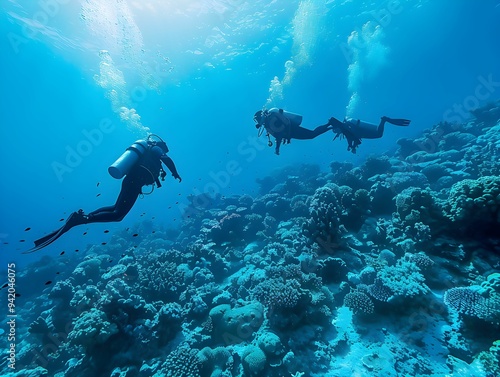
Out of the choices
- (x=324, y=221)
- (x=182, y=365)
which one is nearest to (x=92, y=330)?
(x=182, y=365)

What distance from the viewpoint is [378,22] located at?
153 feet

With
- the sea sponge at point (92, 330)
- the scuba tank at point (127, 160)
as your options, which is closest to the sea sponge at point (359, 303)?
the scuba tank at point (127, 160)

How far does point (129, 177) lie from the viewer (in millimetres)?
6719

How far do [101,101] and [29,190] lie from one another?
101445 millimetres

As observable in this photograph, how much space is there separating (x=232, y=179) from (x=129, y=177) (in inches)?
3663

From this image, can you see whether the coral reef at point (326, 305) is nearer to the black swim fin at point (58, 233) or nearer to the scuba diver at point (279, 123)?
the black swim fin at point (58, 233)

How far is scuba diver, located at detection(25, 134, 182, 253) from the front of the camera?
5.96 metres

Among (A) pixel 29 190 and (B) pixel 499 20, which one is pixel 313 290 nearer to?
(B) pixel 499 20

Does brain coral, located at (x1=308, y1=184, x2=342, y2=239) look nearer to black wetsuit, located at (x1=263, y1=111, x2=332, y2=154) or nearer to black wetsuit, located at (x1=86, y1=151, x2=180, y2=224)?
black wetsuit, located at (x1=263, y1=111, x2=332, y2=154)

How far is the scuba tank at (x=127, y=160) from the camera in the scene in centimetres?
579

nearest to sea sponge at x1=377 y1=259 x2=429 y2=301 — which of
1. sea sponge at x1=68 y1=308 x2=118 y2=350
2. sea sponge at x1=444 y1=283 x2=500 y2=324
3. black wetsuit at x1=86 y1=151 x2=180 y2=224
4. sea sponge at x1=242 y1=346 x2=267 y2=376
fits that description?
sea sponge at x1=444 y1=283 x2=500 y2=324

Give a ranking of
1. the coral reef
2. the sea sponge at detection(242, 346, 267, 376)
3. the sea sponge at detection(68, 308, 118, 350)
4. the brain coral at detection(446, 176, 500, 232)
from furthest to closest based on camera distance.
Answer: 1. the sea sponge at detection(68, 308, 118, 350)
2. the brain coral at detection(446, 176, 500, 232)
3. the sea sponge at detection(242, 346, 267, 376)
4. the coral reef

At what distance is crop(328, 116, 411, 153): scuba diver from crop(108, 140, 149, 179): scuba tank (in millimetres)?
8319

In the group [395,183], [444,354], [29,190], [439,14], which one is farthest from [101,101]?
[29,190]
